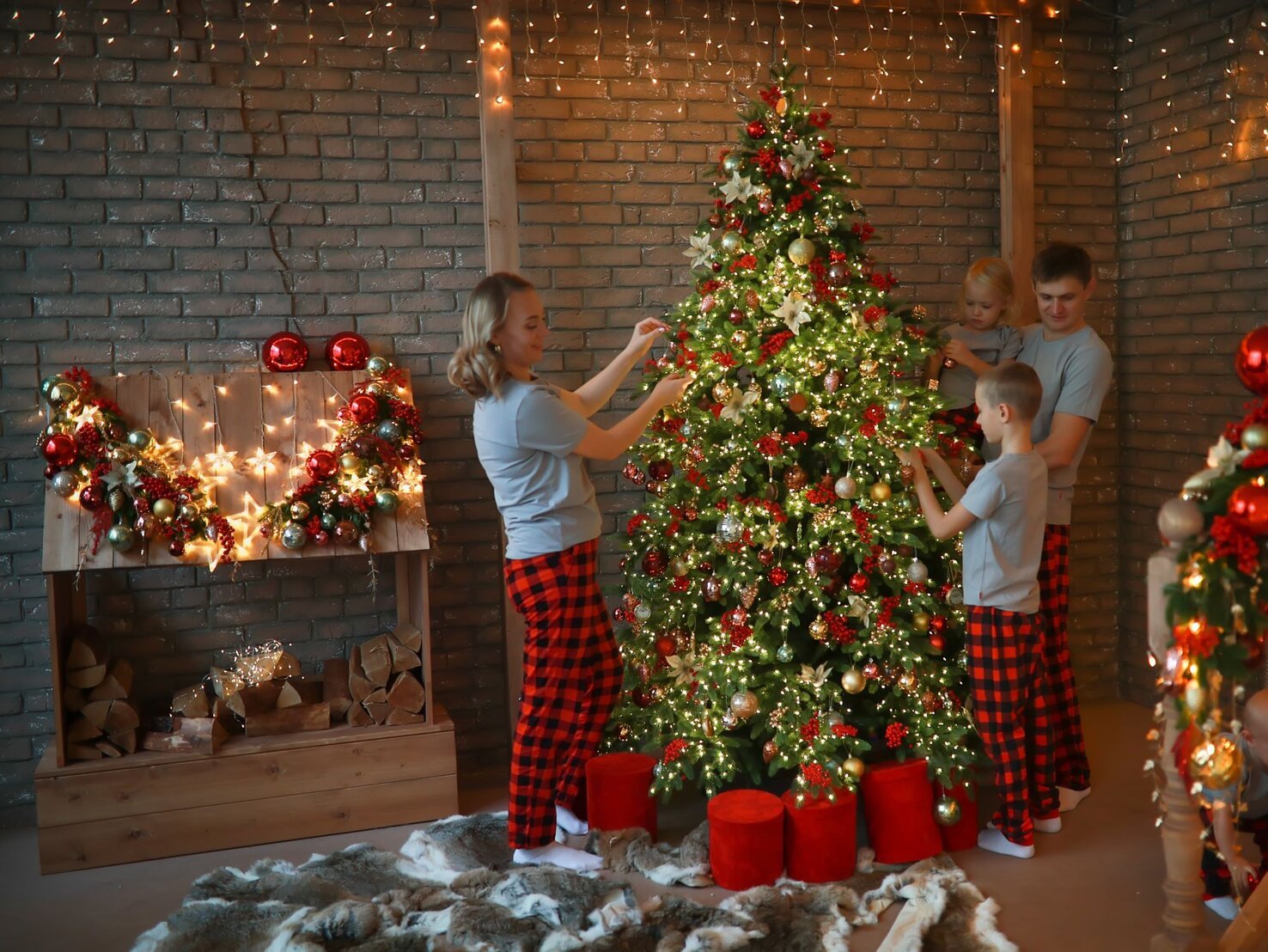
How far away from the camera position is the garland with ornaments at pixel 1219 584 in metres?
2.28

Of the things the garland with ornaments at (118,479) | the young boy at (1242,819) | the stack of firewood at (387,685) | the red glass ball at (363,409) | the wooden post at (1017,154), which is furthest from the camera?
the wooden post at (1017,154)

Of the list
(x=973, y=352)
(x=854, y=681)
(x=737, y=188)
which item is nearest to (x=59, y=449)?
(x=737, y=188)

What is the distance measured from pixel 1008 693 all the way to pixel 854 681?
451 mm

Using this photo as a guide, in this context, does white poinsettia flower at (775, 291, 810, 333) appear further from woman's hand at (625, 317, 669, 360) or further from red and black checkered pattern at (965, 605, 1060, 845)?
red and black checkered pattern at (965, 605, 1060, 845)

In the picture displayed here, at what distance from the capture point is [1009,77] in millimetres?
4672

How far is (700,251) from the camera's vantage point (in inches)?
148

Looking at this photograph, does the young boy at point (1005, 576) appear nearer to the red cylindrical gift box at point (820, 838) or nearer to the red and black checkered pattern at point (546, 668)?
the red cylindrical gift box at point (820, 838)

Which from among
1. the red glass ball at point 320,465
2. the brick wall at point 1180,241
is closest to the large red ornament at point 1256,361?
the brick wall at point 1180,241

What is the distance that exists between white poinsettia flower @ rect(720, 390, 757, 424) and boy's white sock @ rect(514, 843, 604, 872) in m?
1.42

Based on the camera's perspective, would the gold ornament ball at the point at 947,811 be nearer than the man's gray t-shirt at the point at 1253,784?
→ No

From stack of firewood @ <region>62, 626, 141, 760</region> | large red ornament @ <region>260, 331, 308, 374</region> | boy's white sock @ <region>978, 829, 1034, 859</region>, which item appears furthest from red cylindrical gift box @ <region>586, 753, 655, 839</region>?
large red ornament @ <region>260, 331, 308, 374</region>

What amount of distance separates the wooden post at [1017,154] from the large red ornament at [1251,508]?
2.49 m

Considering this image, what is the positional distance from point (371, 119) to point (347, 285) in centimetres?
61

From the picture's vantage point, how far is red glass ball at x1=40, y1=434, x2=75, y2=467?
3512 millimetres
